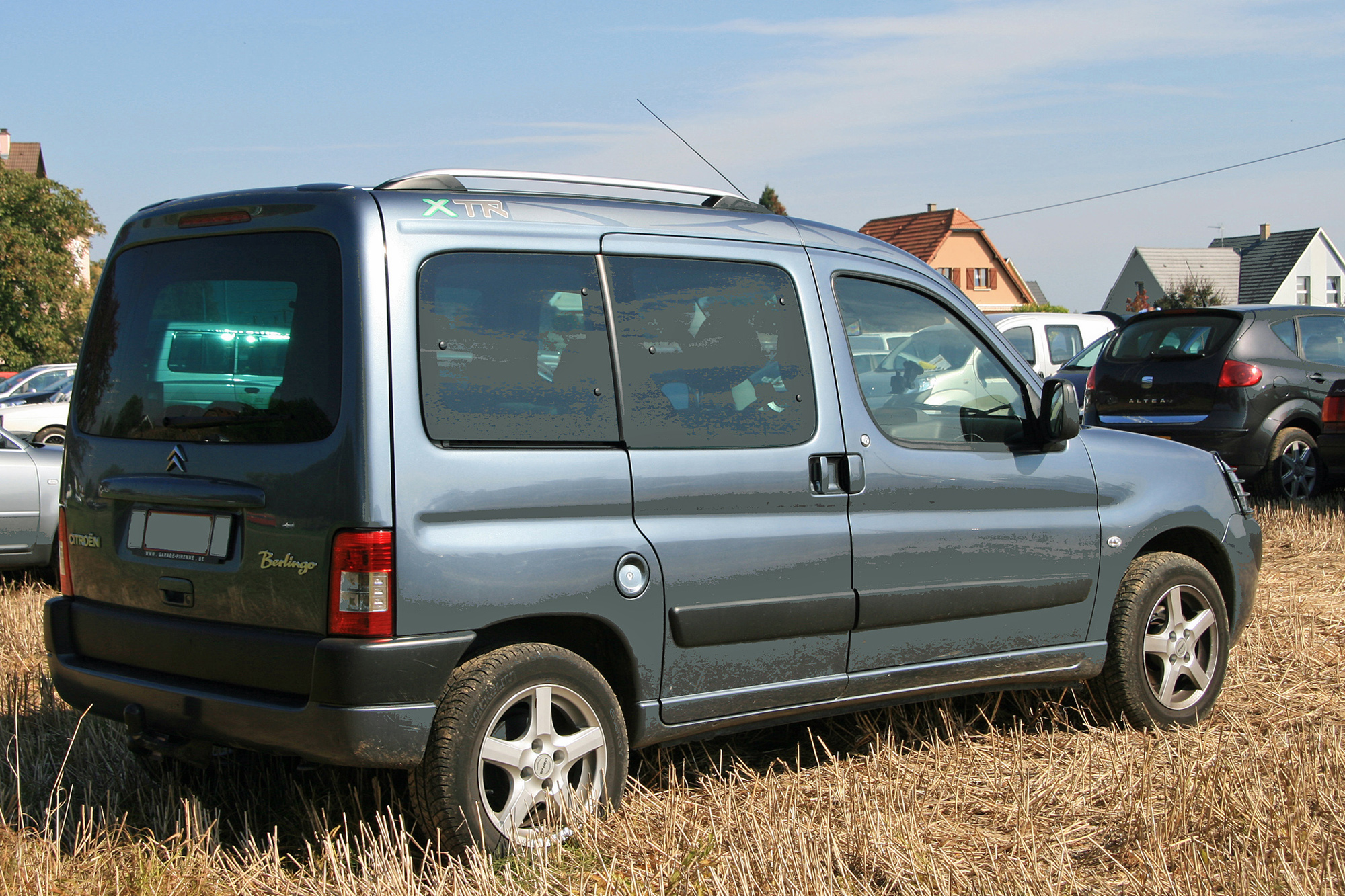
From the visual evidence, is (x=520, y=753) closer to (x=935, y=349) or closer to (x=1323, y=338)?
(x=935, y=349)

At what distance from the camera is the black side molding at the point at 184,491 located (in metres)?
3.47

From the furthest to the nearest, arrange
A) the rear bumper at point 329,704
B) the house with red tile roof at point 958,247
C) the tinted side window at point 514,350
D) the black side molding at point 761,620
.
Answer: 1. the house with red tile roof at point 958,247
2. the black side molding at point 761,620
3. the tinted side window at point 514,350
4. the rear bumper at point 329,704

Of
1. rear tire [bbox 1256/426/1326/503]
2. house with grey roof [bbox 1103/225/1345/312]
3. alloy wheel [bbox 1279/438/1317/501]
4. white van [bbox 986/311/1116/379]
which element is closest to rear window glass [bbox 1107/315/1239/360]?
rear tire [bbox 1256/426/1326/503]

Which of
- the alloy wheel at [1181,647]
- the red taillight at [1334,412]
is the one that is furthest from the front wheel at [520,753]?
the red taillight at [1334,412]

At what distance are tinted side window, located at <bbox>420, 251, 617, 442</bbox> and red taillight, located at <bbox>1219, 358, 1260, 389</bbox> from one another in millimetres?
8287

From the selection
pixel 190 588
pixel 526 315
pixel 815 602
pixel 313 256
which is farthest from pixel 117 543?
pixel 815 602

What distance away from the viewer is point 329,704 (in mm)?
3287

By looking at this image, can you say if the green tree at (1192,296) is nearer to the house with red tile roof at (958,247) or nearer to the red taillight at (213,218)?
the house with red tile roof at (958,247)

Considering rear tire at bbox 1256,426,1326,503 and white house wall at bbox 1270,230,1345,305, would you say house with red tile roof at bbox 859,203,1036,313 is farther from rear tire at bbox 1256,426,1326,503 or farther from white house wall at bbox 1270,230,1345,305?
rear tire at bbox 1256,426,1326,503

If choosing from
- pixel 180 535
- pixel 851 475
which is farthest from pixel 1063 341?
pixel 180 535

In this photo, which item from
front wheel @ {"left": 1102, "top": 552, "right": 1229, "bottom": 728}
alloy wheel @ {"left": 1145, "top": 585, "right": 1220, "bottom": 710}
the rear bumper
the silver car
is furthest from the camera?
the silver car

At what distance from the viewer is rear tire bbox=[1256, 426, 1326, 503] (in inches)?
419

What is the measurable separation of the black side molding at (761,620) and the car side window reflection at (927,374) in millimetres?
653

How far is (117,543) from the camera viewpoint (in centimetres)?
381
